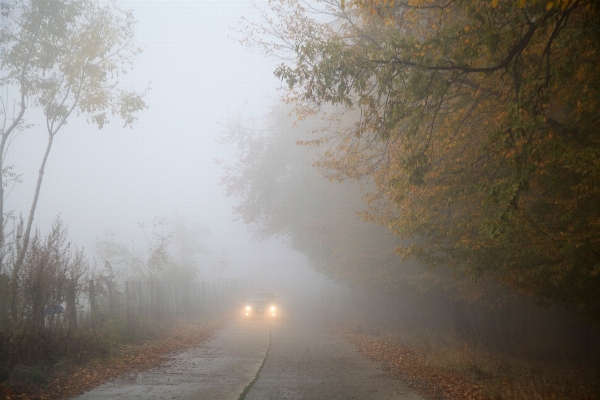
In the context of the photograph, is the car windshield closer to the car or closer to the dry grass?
the car

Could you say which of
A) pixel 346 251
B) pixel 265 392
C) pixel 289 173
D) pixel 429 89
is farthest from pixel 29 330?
pixel 289 173

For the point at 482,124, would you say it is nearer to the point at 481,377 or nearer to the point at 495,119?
the point at 495,119

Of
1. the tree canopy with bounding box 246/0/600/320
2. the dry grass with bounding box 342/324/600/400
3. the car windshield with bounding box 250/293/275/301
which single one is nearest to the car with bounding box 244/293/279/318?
the car windshield with bounding box 250/293/275/301

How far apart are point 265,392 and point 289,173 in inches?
994

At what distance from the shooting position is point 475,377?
9.59 m

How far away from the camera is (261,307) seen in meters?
28.3

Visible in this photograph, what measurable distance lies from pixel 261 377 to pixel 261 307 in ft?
62.1

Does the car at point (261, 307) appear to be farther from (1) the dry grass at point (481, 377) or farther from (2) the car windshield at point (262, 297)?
(1) the dry grass at point (481, 377)

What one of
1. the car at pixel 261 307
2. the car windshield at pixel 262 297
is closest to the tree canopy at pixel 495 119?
the car at pixel 261 307

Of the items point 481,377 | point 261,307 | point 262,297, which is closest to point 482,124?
point 481,377

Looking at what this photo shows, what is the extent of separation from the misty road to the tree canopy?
149 inches

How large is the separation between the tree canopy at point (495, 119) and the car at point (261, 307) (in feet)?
55.6

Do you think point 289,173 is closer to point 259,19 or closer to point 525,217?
point 259,19

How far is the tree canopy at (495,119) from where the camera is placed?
23.3 ft
